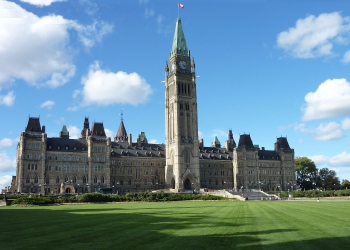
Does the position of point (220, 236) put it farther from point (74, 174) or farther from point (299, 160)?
point (299, 160)

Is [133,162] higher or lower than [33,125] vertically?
lower

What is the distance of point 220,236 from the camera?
64.2 feet

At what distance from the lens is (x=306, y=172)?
15875 cm

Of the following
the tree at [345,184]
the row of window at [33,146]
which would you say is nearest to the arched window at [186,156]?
the row of window at [33,146]

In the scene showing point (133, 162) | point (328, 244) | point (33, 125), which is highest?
point (33, 125)

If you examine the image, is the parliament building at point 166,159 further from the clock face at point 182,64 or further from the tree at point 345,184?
the tree at point 345,184

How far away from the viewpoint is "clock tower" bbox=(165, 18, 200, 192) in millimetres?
128750

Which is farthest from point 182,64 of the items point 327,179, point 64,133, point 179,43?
point 327,179

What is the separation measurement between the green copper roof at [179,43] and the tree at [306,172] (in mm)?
65023

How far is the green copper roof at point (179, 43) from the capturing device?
13950 centimetres

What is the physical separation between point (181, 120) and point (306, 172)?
199ft

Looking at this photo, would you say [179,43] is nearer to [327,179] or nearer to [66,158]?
[66,158]

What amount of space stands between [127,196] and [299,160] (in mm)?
106916

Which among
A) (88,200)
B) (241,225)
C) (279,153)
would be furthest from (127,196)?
(279,153)
